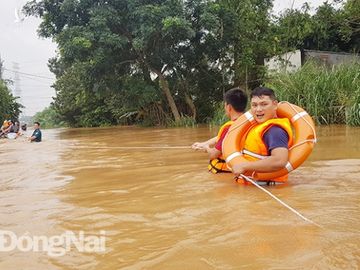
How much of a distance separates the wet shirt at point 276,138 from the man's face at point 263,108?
0.48ft

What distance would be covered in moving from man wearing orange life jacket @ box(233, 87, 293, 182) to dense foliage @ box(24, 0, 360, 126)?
11.3m

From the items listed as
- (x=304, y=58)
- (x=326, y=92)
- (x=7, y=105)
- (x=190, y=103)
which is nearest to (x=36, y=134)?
(x=190, y=103)

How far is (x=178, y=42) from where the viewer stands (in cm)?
1728

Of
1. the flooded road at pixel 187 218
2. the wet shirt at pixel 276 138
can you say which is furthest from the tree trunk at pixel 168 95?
the wet shirt at pixel 276 138

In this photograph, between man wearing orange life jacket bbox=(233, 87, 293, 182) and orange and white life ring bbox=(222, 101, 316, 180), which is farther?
orange and white life ring bbox=(222, 101, 316, 180)

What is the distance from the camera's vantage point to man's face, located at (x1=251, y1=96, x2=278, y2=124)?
3.54 meters

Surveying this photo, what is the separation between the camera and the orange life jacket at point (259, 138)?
3.46 metres

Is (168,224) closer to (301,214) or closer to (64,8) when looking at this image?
(301,214)

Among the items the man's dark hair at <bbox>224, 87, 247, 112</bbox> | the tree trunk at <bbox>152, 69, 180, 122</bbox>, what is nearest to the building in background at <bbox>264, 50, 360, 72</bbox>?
the tree trunk at <bbox>152, 69, 180, 122</bbox>

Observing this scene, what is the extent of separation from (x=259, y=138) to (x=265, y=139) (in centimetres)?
6

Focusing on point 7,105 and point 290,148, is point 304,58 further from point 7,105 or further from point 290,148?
point 7,105

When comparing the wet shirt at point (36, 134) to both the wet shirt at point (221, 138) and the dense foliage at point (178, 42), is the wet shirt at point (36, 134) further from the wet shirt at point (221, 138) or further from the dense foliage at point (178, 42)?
the wet shirt at point (221, 138)

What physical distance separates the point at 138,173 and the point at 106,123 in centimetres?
2418

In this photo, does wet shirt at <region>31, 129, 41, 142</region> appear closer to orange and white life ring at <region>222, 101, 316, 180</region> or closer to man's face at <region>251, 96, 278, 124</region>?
orange and white life ring at <region>222, 101, 316, 180</region>
